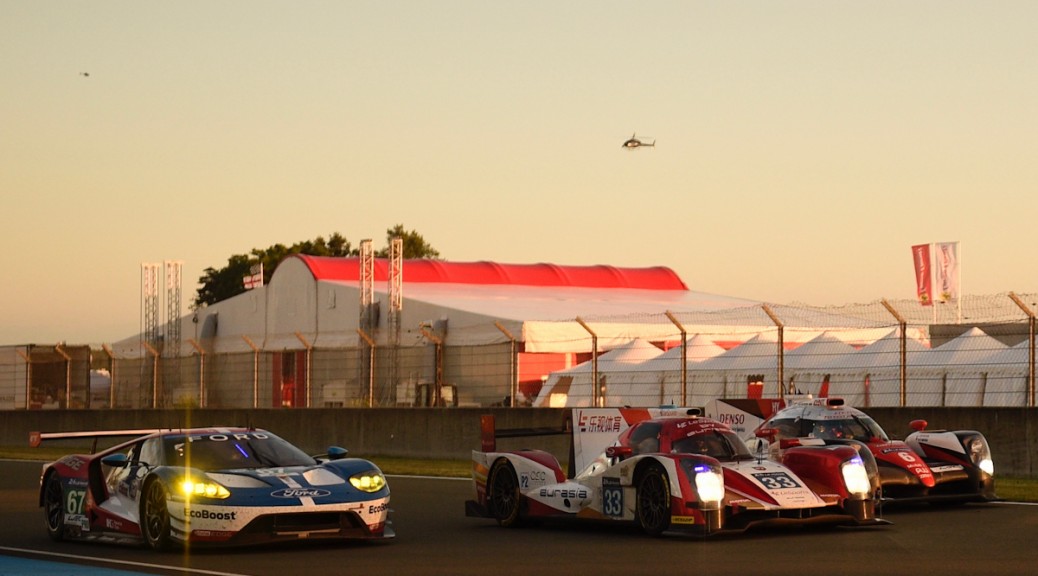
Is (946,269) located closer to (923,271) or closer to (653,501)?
(923,271)

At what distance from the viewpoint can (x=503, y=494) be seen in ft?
49.4

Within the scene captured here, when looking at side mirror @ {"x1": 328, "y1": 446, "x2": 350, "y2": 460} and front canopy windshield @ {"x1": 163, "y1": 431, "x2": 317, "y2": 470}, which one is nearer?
front canopy windshield @ {"x1": 163, "y1": 431, "x2": 317, "y2": 470}

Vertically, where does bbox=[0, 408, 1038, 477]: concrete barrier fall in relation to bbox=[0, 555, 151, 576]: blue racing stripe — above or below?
above

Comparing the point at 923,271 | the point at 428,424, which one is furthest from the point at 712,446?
the point at 923,271

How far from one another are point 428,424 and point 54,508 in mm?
14358

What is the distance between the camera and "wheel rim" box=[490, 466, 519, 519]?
1491 cm

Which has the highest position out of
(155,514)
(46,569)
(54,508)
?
(155,514)

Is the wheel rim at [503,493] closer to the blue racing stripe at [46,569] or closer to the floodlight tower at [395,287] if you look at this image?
the blue racing stripe at [46,569]

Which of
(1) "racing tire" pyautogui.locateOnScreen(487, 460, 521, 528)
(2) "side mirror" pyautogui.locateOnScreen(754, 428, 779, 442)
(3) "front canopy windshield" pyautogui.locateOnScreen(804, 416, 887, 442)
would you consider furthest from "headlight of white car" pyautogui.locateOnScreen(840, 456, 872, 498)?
(1) "racing tire" pyautogui.locateOnScreen(487, 460, 521, 528)

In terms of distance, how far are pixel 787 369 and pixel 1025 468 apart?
2120 centimetres

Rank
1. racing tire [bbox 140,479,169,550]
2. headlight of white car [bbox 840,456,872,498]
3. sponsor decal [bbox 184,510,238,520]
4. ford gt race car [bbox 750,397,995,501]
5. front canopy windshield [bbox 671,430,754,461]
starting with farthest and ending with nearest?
ford gt race car [bbox 750,397,995,501], front canopy windshield [bbox 671,430,754,461], headlight of white car [bbox 840,456,872,498], racing tire [bbox 140,479,169,550], sponsor decal [bbox 184,510,238,520]

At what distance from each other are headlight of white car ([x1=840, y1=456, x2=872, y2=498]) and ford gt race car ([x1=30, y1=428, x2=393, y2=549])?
3909 millimetres

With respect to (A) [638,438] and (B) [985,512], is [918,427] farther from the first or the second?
(A) [638,438]

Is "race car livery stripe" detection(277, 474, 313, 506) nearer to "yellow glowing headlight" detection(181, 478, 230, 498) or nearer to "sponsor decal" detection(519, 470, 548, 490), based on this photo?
"yellow glowing headlight" detection(181, 478, 230, 498)
